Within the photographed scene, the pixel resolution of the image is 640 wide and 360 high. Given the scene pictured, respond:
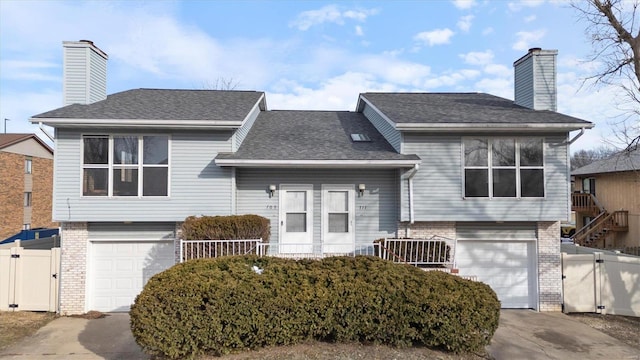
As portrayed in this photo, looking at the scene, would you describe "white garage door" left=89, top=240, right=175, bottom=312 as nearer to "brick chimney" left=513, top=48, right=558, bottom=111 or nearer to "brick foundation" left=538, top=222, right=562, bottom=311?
"brick foundation" left=538, top=222, right=562, bottom=311

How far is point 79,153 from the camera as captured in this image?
30.2 feet

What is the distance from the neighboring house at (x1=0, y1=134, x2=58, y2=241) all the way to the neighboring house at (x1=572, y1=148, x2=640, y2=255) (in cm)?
3578

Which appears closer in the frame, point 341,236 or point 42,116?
point 42,116

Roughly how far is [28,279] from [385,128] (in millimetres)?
10359

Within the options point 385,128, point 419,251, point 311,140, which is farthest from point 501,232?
point 311,140

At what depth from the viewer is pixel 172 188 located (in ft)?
30.5

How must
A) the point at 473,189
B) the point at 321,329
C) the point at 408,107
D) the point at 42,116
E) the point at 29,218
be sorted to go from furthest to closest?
the point at 29,218 < the point at 408,107 < the point at 473,189 < the point at 42,116 < the point at 321,329

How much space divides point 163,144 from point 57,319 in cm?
491

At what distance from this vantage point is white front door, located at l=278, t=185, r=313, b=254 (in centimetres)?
A: 998

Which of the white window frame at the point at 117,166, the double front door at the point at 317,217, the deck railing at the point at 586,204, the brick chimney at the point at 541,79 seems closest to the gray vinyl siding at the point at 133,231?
the white window frame at the point at 117,166

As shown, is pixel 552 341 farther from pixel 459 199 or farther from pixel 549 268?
pixel 459 199

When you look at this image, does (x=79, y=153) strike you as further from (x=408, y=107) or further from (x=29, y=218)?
(x=29, y=218)

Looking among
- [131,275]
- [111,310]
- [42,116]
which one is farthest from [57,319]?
[42,116]

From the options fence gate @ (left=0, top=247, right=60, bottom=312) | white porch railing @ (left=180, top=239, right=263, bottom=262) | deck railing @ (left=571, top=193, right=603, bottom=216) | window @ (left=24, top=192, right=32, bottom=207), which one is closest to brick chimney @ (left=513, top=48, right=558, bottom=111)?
white porch railing @ (left=180, top=239, right=263, bottom=262)
